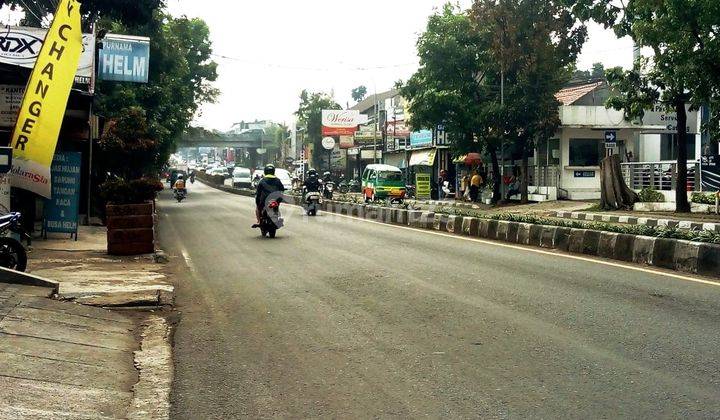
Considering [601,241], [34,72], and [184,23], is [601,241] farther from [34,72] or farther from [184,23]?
[184,23]

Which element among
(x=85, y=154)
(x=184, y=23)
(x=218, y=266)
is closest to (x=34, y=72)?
(x=218, y=266)

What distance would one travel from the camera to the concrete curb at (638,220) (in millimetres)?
19922

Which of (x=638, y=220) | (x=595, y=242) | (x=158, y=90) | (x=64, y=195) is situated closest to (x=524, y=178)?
(x=638, y=220)

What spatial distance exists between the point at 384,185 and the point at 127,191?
89.9 feet

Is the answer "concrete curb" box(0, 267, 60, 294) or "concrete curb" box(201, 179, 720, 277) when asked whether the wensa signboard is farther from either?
"concrete curb" box(0, 267, 60, 294)

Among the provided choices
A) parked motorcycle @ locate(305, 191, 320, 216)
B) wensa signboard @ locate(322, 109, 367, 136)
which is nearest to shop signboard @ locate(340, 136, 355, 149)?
wensa signboard @ locate(322, 109, 367, 136)

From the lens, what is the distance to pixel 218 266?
40.1 feet

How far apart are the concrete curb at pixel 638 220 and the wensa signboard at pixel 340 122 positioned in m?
40.5

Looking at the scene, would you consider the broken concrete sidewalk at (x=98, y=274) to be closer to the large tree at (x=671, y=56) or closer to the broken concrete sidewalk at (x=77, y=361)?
the broken concrete sidewalk at (x=77, y=361)

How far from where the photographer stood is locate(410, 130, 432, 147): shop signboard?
168ft

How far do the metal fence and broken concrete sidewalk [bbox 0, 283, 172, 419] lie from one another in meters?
26.1

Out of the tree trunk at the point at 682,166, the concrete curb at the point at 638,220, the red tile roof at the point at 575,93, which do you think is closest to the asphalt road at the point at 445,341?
the concrete curb at the point at 638,220

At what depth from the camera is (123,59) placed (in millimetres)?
24250

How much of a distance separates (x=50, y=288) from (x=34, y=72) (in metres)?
4.24
